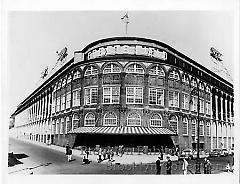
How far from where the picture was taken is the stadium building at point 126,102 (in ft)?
8.39

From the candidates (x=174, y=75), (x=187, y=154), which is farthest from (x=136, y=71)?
(x=187, y=154)

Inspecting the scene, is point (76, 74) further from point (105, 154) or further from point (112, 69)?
point (105, 154)

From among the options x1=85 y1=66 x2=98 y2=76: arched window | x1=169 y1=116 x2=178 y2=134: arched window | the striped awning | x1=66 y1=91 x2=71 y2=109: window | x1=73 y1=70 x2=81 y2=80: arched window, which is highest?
x1=85 y1=66 x2=98 y2=76: arched window

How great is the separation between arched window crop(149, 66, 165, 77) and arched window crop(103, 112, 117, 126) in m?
0.39

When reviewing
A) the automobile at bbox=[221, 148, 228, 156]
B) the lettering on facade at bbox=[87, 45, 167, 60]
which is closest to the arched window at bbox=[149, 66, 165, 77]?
the lettering on facade at bbox=[87, 45, 167, 60]

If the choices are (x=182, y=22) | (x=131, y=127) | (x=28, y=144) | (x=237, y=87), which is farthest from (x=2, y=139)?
(x=237, y=87)

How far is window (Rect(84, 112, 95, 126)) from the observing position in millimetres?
2580

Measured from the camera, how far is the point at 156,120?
2.57m

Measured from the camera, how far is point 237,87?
2643 mm

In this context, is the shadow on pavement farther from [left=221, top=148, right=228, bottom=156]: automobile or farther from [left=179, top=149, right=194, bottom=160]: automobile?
[left=221, top=148, right=228, bottom=156]: automobile

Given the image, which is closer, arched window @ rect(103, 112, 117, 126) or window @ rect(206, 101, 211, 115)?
arched window @ rect(103, 112, 117, 126)

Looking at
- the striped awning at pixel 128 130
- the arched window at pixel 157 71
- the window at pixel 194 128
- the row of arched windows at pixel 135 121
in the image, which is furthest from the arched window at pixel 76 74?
the window at pixel 194 128

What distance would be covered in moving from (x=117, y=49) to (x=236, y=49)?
32.6 inches

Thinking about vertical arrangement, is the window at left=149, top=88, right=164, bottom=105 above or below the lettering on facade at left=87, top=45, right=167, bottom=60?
below
